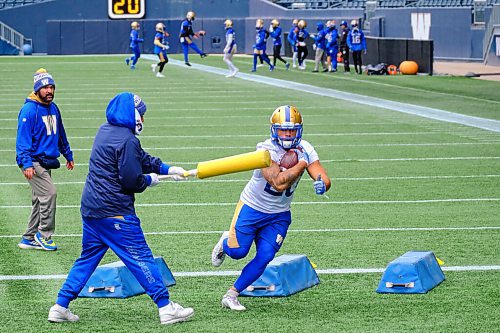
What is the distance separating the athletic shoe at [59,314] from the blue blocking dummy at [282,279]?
1.61 metres

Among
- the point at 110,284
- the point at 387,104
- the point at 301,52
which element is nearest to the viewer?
the point at 110,284

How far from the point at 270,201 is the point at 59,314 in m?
1.81

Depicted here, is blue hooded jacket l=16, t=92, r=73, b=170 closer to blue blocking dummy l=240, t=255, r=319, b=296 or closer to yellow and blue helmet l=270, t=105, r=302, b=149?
blue blocking dummy l=240, t=255, r=319, b=296

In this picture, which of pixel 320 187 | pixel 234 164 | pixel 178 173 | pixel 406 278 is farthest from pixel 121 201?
pixel 406 278

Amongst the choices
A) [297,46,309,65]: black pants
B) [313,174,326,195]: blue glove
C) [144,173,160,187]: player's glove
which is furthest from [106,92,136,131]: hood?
[297,46,309,65]: black pants

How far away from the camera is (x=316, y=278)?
10039 mm

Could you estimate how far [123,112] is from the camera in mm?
8633

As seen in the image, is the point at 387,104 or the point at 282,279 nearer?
the point at 282,279

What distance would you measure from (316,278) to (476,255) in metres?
1.97

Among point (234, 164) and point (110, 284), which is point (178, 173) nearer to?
point (234, 164)

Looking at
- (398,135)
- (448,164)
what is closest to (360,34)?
(398,135)

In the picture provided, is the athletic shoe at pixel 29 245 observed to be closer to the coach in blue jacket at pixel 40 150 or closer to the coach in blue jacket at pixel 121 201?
the coach in blue jacket at pixel 40 150

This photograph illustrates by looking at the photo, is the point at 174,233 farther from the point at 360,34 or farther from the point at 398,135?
the point at 360,34

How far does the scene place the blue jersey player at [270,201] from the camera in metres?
8.91
